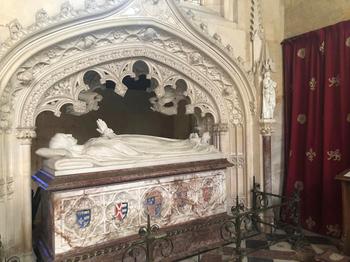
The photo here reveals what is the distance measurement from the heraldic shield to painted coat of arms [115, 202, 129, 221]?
8.5 inches

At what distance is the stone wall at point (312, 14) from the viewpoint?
2919mm

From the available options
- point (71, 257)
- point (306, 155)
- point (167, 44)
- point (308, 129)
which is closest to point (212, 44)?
point (167, 44)

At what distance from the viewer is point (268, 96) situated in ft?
9.98

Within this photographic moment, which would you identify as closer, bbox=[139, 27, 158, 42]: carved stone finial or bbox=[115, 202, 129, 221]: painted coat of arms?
bbox=[115, 202, 129, 221]: painted coat of arms

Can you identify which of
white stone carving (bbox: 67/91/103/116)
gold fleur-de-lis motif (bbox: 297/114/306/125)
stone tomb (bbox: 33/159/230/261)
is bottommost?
stone tomb (bbox: 33/159/230/261)

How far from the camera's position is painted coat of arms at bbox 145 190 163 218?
225 centimetres

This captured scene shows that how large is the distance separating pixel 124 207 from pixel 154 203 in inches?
10.5

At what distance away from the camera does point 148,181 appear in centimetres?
224

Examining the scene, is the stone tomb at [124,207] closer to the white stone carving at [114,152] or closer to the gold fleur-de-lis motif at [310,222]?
the white stone carving at [114,152]

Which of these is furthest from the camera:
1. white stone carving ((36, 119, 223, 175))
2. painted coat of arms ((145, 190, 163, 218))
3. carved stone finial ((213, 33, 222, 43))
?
carved stone finial ((213, 33, 222, 43))

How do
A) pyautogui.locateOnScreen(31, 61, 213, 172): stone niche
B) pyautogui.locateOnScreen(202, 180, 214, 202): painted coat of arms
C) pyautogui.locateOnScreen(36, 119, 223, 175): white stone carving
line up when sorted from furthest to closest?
pyautogui.locateOnScreen(31, 61, 213, 172): stone niche
pyautogui.locateOnScreen(202, 180, 214, 202): painted coat of arms
pyautogui.locateOnScreen(36, 119, 223, 175): white stone carving

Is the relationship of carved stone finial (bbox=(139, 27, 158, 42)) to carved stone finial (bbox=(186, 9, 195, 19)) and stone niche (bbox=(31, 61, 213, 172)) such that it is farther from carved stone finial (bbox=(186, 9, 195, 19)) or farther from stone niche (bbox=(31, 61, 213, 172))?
stone niche (bbox=(31, 61, 213, 172))

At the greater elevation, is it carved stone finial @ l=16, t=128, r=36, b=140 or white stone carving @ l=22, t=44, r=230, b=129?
white stone carving @ l=22, t=44, r=230, b=129

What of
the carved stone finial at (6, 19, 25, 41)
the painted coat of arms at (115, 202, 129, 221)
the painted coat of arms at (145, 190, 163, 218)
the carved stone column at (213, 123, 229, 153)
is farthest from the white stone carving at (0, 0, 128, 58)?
the carved stone column at (213, 123, 229, 153)
